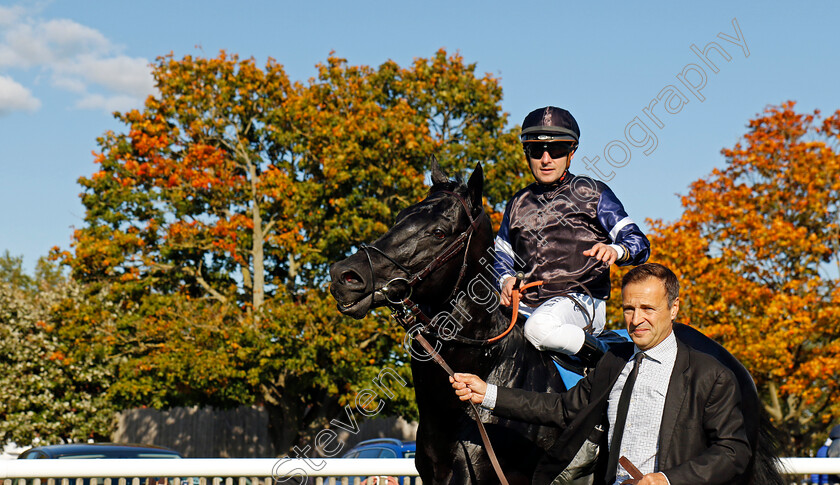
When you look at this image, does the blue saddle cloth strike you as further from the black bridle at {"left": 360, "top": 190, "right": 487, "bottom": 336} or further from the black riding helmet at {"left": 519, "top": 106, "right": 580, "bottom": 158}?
the black riding helmet at {"left": 519, "top": 106, "right": 580, "bottom": 158}

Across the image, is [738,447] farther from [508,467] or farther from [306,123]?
[306,123]

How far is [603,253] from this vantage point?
3568 mm

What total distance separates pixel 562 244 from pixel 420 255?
87 cm

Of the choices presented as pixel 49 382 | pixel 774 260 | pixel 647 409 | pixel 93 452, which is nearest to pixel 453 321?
pixel 647 409

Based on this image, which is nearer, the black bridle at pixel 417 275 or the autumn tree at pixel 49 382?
the black bridle at pixel 417 275

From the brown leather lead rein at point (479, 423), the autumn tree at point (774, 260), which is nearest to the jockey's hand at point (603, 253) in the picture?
the brown leather lead rein at point (479, 423)

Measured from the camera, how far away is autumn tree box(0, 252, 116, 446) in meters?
22.4

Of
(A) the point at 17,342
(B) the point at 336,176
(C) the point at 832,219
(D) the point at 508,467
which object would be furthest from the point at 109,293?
A: (D) the point at 508,467

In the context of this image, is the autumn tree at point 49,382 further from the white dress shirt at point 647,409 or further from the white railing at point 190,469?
the white dress shirt at point 647,409

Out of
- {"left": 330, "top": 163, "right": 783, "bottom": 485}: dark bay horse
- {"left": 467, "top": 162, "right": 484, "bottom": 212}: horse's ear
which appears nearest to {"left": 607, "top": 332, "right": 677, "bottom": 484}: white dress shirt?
{"left": 330, "top": 163, "right": 783, "bottom": 485}: dark bay horse

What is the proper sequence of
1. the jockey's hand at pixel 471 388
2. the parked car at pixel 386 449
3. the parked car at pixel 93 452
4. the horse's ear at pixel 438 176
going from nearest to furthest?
1. the jockey's hand at pixel 471 388
2. the horse's ear at pixel 438 176
3. the parked car at pixel 93 452
4. the parked car at pixel 386 449

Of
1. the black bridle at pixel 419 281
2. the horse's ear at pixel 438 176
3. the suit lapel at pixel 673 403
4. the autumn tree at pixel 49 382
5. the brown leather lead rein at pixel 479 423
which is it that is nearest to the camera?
the suit lapel at pixel 673 403

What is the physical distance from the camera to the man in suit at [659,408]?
2543mm

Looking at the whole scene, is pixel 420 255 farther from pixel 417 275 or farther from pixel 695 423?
pixel 695 423
